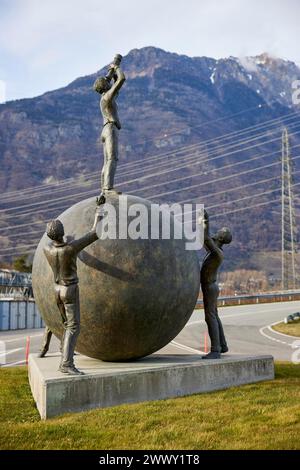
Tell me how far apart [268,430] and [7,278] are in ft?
165

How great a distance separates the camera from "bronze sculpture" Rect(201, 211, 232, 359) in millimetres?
11359

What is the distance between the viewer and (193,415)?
8172mm

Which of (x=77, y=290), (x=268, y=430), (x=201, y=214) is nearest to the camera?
(x=268, y=430)

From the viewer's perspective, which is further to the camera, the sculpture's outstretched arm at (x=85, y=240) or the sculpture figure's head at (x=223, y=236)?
the sculpture figure's head at (x=223, y=236)

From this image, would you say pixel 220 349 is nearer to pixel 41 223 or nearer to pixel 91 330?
pixel 91 330

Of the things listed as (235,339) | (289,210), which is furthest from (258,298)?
(235,339)

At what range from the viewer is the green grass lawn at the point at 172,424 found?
6.82 meters

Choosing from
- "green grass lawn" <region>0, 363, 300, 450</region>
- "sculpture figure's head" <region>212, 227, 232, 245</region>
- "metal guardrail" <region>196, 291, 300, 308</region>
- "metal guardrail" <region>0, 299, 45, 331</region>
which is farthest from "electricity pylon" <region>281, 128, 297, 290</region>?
"green grass lawn" <region>0, 363, 300, 450</region>

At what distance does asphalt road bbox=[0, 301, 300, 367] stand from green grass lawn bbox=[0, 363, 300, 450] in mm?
9163

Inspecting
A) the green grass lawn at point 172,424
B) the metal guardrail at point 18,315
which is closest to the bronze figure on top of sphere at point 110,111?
the green grass lawn at point 172,424

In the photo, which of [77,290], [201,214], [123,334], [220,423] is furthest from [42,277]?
[220,423]

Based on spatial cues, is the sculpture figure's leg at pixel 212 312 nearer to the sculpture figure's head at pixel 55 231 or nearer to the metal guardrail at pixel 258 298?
the sculpture figure's head at pixel 55 231

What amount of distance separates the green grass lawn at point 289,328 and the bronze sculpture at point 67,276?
22833 millimetres
